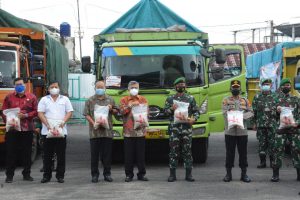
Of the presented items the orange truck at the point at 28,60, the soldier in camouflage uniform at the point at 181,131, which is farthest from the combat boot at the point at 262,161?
the orange truck at the point at 28,60

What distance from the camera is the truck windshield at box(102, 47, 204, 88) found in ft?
43.1

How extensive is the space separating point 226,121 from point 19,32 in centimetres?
579

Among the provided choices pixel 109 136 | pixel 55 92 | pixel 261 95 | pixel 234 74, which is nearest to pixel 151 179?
→ pixel 109 136

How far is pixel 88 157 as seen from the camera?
15.9 metres

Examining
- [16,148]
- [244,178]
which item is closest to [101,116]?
[16,148]

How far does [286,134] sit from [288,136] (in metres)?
0.05

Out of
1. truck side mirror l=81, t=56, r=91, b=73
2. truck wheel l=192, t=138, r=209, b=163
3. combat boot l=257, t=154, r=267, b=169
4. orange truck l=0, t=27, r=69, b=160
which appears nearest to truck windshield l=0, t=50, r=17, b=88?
orange truck l=0, t=27, r=69, b=160

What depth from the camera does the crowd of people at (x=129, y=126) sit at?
11.3 m

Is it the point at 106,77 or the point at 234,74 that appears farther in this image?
the point at 234,74

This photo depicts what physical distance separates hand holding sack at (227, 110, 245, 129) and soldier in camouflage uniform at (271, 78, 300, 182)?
25.0 inches

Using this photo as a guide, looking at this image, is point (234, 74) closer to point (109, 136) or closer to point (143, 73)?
point (143, 73)

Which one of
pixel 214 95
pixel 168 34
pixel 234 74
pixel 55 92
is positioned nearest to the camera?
pixel 55 92

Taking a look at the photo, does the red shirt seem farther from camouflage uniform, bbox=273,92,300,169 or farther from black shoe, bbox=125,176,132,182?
camouflage uniform, bbox=273,92,300,169

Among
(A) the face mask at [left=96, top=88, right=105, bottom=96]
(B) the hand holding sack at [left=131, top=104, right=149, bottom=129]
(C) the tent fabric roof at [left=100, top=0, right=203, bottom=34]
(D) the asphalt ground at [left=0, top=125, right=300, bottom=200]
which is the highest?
(C) the tent fabric roof at [left=100, top=0, right=203, bottom=34]
